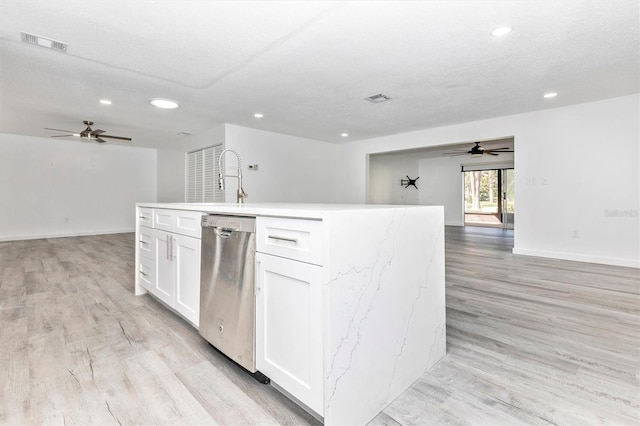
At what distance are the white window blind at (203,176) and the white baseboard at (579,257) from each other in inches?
217

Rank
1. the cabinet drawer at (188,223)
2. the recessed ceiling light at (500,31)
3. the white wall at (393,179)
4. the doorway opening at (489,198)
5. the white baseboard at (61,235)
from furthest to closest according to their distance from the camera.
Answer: the white wall at (393,179) → the doorway opening at (489,198) → the white baseboard at (61,235) → the recessed ceiling light at (500,31) → the cabinet drawer at (188,223)

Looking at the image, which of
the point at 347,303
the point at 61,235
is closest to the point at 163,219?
the point at 347,303

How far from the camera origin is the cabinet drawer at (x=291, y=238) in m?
1.17

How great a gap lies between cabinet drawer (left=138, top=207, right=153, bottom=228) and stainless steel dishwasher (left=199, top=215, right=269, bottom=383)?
111cm

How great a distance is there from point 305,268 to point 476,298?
2.28 metres

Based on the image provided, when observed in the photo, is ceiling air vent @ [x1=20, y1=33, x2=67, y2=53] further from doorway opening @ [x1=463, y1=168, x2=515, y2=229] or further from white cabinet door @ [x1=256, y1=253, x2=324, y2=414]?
doorway opening @ [x1=463, y1=168, x2=515, y2=229]

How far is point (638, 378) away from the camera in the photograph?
5.12ft

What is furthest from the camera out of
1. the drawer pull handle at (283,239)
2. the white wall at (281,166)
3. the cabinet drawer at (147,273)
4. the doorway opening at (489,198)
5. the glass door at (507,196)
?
the doorway opening at (489,198)

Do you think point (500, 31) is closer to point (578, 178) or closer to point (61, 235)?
point (578, 178)

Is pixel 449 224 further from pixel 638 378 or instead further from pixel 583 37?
pixel 638 378

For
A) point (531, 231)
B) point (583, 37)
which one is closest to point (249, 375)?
point (583, 37)

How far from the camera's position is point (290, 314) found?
4.21ft

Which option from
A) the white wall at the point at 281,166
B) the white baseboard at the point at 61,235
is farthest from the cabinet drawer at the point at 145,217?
the white baseboard at the point at 61,235

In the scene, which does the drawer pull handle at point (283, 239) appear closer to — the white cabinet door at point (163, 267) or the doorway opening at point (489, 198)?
the white cabinet door at point (163, 267)
